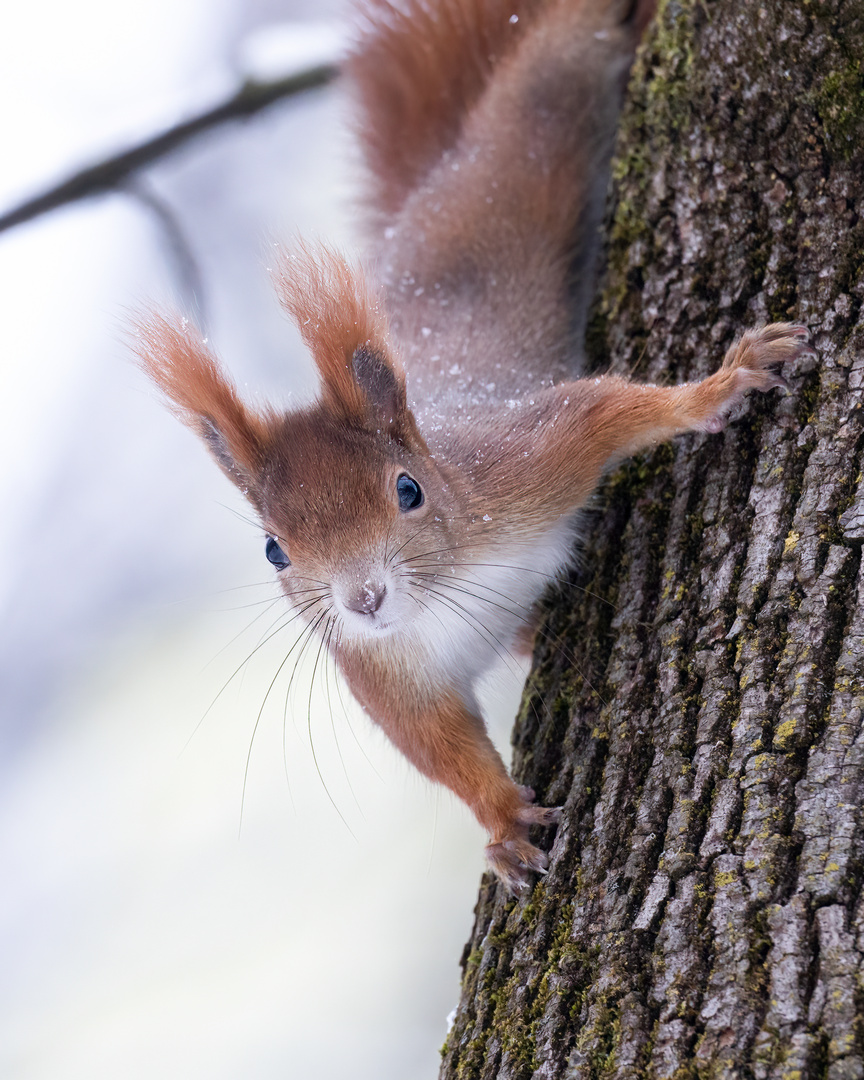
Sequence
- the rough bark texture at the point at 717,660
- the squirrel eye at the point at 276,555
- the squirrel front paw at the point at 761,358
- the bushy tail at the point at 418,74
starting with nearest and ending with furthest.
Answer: the rough bark texture at the point at 717,660, the squirrel front paw at the point at 761,358, the squirrel eye at the point at 276,555, the bushy tail at the point at 418,74

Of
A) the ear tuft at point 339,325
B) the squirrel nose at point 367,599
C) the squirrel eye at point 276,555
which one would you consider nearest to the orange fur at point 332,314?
the ear tuft at point 339,325

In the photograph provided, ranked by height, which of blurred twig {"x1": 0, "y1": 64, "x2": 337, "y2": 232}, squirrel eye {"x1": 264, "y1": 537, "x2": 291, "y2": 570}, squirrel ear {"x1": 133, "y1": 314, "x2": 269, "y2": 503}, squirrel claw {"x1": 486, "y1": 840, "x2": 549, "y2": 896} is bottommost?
squirrel claw {"x1": 486, "y1": 840, "x2": 549, "y2": 896}

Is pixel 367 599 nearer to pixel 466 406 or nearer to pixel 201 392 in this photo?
pixel 201 392

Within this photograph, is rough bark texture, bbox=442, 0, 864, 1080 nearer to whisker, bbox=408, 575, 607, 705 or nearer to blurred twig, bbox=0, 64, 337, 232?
whisker, bbox=408, 575, 607, 705

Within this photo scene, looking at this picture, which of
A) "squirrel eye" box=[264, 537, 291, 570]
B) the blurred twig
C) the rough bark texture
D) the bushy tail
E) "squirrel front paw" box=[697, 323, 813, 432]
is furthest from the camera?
the bushy tail

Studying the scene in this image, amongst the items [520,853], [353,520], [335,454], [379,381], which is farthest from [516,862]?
[379,381]

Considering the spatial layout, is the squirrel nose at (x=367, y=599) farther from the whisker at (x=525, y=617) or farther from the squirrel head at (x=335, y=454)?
the whisker at (x=525, y=617)

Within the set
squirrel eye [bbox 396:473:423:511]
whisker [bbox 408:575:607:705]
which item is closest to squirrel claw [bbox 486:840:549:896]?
whisker [bbox 408:575:607:705]
